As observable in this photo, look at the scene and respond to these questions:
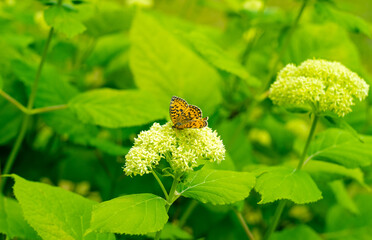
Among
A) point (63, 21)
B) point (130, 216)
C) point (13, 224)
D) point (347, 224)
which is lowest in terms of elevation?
point (347, 224)

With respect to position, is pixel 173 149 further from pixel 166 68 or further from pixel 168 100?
pixel 166 68

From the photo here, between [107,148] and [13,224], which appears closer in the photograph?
[13,224]

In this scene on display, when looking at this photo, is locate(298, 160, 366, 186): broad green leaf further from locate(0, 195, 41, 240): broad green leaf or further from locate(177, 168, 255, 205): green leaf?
locate(0, 195, 41, 240): broad green leaf

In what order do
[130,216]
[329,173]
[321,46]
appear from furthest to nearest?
[321,46] → [329,173] → [130,216]

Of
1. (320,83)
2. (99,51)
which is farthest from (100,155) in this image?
(320,83)

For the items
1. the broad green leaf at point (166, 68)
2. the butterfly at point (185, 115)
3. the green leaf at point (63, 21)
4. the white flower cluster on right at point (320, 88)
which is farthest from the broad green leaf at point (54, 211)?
the broad green leaf at point (166, 68)

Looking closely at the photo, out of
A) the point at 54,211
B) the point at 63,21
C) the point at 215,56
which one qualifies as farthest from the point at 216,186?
the point at 63,21
